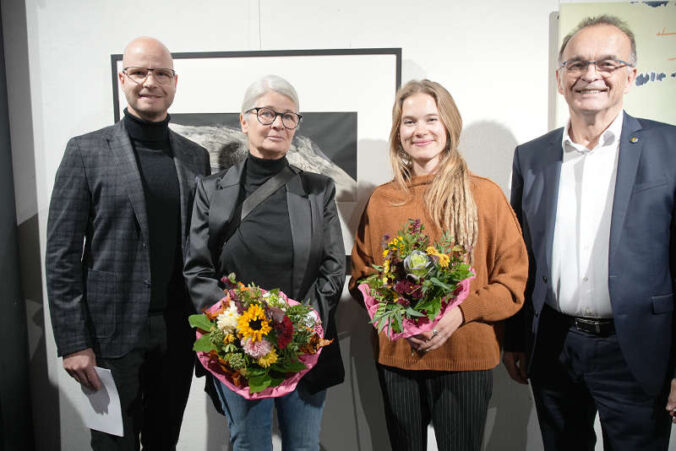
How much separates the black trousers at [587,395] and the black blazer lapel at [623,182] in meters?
0.39

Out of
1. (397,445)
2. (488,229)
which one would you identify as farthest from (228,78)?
(397,445)

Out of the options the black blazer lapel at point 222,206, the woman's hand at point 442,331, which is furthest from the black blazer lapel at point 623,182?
the black blazer lapel at point 222,206

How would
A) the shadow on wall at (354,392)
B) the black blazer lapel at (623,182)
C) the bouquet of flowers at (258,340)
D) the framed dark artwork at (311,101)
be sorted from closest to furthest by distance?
the bouquet of flowers at (258,340), the black blazer lapel at (623,182), the framed dark artwork at (311,101), the shadow on wall at (354,392)

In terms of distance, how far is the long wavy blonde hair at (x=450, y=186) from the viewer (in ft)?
5.48

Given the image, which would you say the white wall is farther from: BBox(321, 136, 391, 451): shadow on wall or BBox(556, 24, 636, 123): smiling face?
BBox(556, 24, 636, 123): smiling face

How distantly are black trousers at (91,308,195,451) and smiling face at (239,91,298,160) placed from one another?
863 millimetres

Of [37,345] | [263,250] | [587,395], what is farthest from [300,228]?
[37,345]

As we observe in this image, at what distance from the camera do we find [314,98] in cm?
231

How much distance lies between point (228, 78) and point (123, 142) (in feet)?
2.58

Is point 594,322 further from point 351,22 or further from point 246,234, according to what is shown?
point 351,22

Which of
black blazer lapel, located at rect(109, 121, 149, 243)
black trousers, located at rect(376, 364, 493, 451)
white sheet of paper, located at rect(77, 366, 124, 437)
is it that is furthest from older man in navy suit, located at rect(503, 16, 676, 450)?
white sheet of paper, located at rect(77, 366, 124, 437)

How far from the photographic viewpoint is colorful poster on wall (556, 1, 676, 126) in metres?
2.17

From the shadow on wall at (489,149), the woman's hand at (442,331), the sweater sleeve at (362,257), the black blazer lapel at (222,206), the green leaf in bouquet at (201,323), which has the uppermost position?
the shadow on wall at (489,149)

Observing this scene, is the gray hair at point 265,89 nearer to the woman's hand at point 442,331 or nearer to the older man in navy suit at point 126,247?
the older man in navy suit at point 126,247
